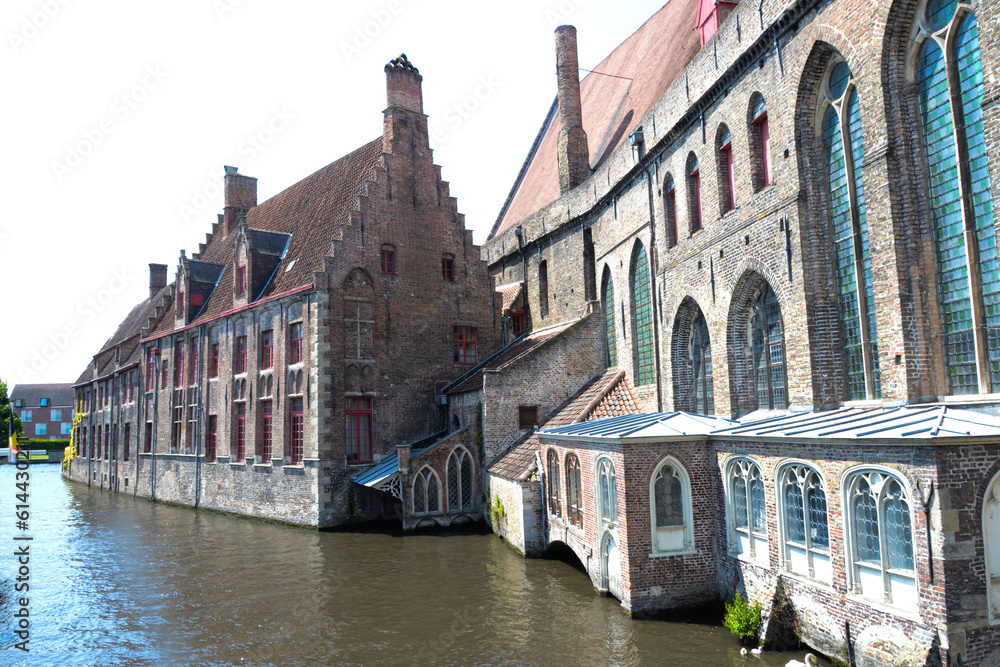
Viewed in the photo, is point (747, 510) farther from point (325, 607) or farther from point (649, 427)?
point (325, 607)

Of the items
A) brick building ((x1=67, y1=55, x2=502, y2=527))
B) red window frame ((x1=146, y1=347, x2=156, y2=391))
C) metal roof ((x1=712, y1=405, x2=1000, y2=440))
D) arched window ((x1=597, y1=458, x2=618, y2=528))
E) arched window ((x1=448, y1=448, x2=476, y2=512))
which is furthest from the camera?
red window frame ((x1=146, y1=347, x2=156, y2=391))

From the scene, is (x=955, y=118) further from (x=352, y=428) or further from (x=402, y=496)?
(x=352, y=428)

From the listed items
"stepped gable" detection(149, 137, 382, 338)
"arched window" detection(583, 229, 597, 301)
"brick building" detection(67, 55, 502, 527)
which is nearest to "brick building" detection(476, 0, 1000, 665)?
"arched window" detection(583, 229, 597, 301)

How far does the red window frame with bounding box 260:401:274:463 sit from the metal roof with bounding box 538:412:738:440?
12.6 m

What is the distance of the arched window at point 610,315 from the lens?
20.0 metres

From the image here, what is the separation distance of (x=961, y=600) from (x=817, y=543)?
1943 mm

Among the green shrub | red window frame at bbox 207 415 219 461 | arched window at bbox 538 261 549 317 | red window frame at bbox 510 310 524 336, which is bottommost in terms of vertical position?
the green shrub

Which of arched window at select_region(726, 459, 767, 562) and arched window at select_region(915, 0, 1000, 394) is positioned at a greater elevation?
arched window at select_region(915, 0, 1000, 394)

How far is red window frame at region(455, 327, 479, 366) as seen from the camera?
Result: 2394 cm

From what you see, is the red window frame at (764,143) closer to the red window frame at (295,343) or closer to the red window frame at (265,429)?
the red window frame at (295,343)

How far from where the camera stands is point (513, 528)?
16.4 m

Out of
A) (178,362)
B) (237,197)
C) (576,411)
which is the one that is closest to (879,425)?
(576,411)

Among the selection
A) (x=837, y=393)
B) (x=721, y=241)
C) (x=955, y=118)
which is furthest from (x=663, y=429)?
(x=955, y=118)

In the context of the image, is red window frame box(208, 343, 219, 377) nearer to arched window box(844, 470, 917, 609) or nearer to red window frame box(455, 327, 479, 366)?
red window frame box(455, 327, 479, 366)
